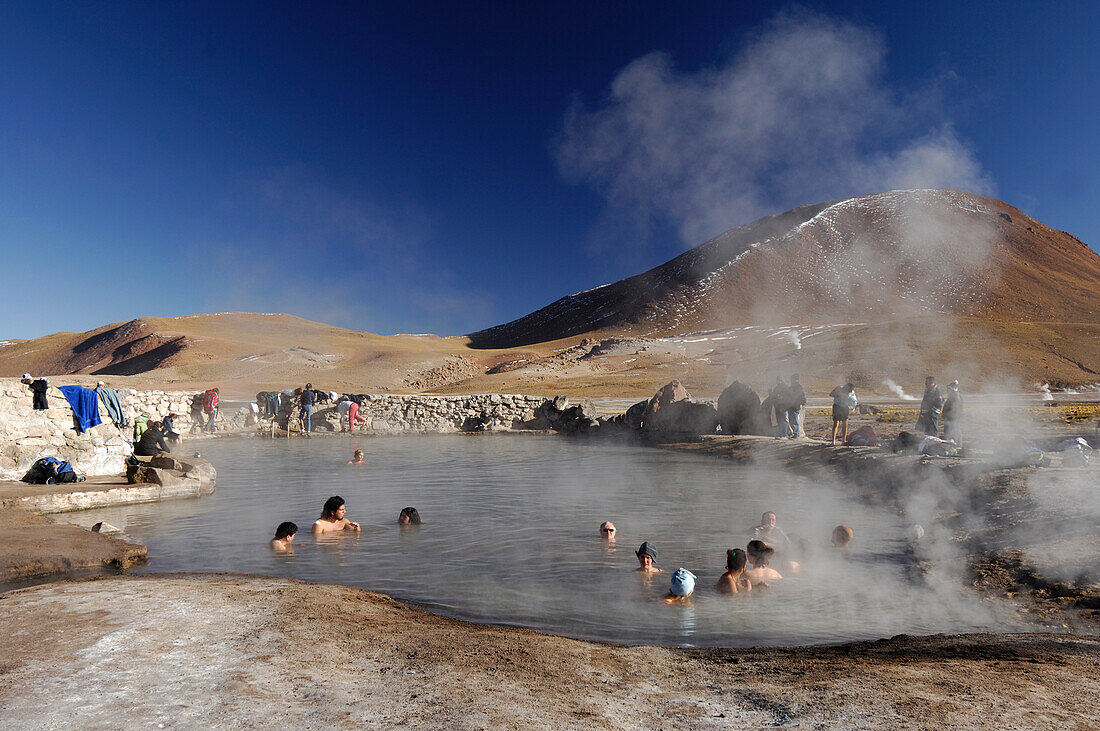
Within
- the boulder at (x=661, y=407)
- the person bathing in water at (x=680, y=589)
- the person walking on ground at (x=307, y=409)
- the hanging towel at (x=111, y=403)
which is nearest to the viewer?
the person bathing in water at (x=680, y=589)

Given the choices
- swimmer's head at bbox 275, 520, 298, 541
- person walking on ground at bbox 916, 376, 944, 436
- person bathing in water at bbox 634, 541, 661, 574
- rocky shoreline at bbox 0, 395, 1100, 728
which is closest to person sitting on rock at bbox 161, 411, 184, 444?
swimmer's head at bbox 275, 520, 298, 541

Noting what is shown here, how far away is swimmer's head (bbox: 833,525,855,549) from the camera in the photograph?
6953 millimetres

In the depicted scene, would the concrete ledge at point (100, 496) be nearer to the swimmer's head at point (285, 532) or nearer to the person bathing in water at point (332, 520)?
the person bathing in water at point (332, 520)

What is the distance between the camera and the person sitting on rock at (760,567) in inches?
221

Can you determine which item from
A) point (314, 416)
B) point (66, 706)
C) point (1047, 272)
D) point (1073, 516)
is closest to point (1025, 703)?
point (66, 706)

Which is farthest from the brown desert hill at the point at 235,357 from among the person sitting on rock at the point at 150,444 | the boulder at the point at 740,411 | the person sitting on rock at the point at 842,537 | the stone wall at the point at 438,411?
the person sitting on rock at the point at 842,537

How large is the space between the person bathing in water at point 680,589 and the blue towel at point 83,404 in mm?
10562

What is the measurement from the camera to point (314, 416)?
882 inches

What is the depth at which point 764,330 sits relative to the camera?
73625 millimetres

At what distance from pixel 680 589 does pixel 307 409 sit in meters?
19.1

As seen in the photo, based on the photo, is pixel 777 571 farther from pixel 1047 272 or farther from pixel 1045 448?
pixel 1047 272

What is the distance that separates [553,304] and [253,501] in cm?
15290

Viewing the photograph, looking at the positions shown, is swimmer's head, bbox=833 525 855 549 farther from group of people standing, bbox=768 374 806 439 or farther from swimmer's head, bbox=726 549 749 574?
group of people standing, bbox=768 374 806 439

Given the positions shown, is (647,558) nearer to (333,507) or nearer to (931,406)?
(333,507)
